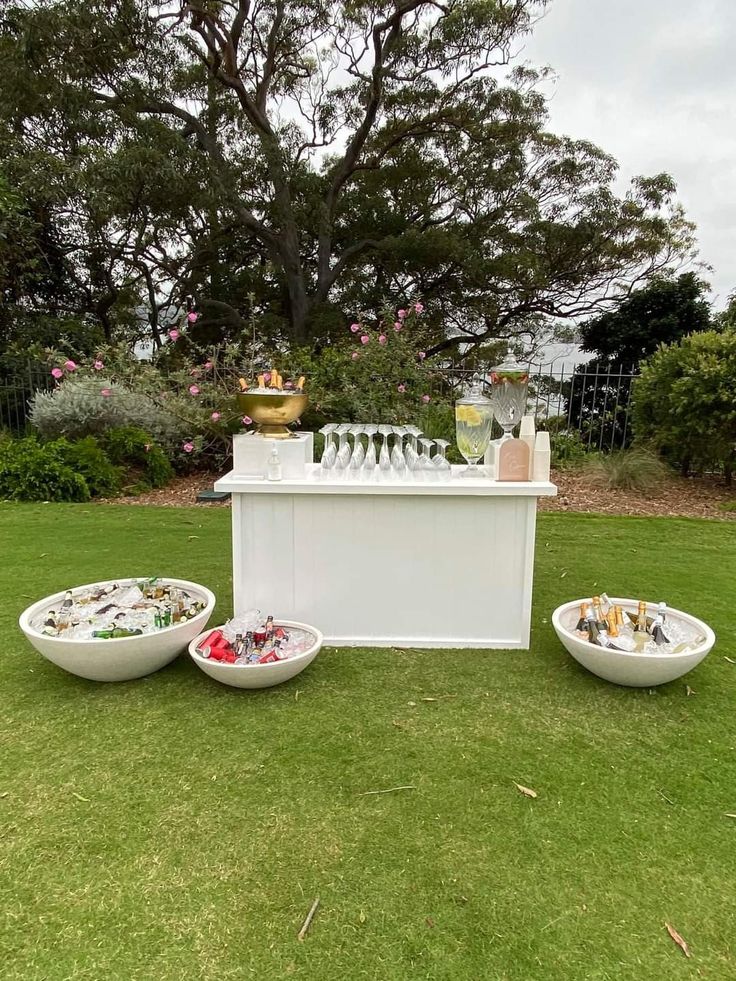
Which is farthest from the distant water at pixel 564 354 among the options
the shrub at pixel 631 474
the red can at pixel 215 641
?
the red can at pixel 215 641

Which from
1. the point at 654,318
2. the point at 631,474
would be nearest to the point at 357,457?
the point at 631,474

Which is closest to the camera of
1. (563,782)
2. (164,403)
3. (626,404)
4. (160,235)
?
(563,782)

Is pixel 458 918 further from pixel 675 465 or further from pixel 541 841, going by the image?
pixel 675 465

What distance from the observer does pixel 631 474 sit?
598cm

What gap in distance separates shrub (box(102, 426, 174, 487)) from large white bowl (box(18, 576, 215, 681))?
13.1 feet

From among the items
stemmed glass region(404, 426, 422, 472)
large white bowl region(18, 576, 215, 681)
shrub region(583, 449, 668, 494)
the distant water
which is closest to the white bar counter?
stemmed glass region(404, 426, 422, 472)

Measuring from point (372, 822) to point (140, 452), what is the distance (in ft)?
17.6

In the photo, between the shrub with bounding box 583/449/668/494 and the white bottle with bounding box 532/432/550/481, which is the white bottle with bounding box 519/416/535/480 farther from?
the shrub with bounding box 583/449/668/494

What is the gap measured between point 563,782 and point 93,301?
10.0 m

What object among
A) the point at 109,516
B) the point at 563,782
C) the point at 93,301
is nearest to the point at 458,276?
the point at 93,301

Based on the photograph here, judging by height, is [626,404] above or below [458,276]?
below

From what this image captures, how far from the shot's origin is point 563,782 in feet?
5.59

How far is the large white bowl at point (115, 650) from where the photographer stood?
203 cm

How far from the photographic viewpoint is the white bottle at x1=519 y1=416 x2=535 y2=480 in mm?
2445
